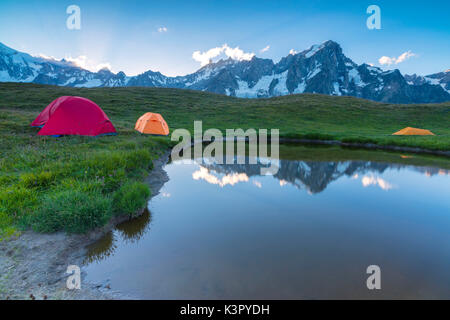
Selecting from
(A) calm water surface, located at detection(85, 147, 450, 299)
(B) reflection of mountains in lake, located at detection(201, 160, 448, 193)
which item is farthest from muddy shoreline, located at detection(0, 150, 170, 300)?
(B) reflection of mountains in lake, located at detection(201, 160, 448, 193)

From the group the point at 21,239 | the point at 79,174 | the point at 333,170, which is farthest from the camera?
the point at 333,170

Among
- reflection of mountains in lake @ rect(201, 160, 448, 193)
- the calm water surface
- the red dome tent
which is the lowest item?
the calm water surface

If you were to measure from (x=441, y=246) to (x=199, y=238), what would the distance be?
7690 mm

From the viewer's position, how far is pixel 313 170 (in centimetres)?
1780

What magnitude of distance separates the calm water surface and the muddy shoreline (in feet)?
1.09

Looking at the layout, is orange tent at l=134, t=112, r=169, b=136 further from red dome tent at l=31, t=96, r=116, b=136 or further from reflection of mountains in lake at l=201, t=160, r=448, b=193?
reflection of mountains in lake at l=201, t=160, r=448, b=193

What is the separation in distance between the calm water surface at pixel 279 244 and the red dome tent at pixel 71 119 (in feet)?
40.1

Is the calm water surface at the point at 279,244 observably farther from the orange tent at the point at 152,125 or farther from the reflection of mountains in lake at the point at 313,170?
the orange tent at the point at 152,125

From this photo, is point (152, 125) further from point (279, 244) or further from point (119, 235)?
point (279, 244)

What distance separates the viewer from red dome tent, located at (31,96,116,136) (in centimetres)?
1905
